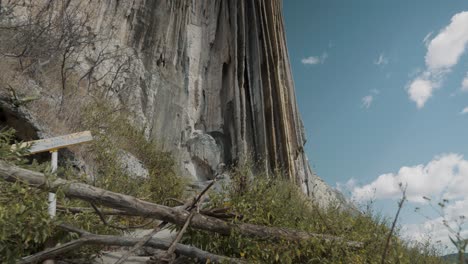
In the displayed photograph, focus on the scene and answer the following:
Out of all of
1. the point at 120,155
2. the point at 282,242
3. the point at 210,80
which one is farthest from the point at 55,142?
the point at 210,80

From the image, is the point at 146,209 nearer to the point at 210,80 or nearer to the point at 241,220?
the point at 241,220

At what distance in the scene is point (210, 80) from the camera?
41.4 feet

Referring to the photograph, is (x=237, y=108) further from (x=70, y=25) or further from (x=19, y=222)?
(x=19, y=222)

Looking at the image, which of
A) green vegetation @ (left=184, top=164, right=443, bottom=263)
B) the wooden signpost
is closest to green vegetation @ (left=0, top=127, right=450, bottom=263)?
green vegetation @ (left=184, top=164, right=443, bottom=263)

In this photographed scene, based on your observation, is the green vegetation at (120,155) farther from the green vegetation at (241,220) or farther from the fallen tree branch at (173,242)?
the fallen tree branch at (173,242)

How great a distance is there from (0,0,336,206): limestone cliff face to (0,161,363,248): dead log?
19.1 feet

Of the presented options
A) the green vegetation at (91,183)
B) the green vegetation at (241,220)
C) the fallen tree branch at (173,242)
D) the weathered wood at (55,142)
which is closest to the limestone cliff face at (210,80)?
the green vegetation at (91,183)

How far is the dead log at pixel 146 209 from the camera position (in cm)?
207

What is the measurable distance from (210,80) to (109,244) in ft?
34.5

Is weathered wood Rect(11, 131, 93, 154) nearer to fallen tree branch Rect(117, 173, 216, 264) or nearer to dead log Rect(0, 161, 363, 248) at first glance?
dead log Rect(0, 161, 363, 248)

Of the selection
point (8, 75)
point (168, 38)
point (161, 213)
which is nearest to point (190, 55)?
point (168, 38)

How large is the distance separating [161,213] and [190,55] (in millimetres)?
9856

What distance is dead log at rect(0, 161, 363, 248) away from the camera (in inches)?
81.7

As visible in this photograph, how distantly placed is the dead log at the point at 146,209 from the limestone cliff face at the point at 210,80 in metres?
5.81
